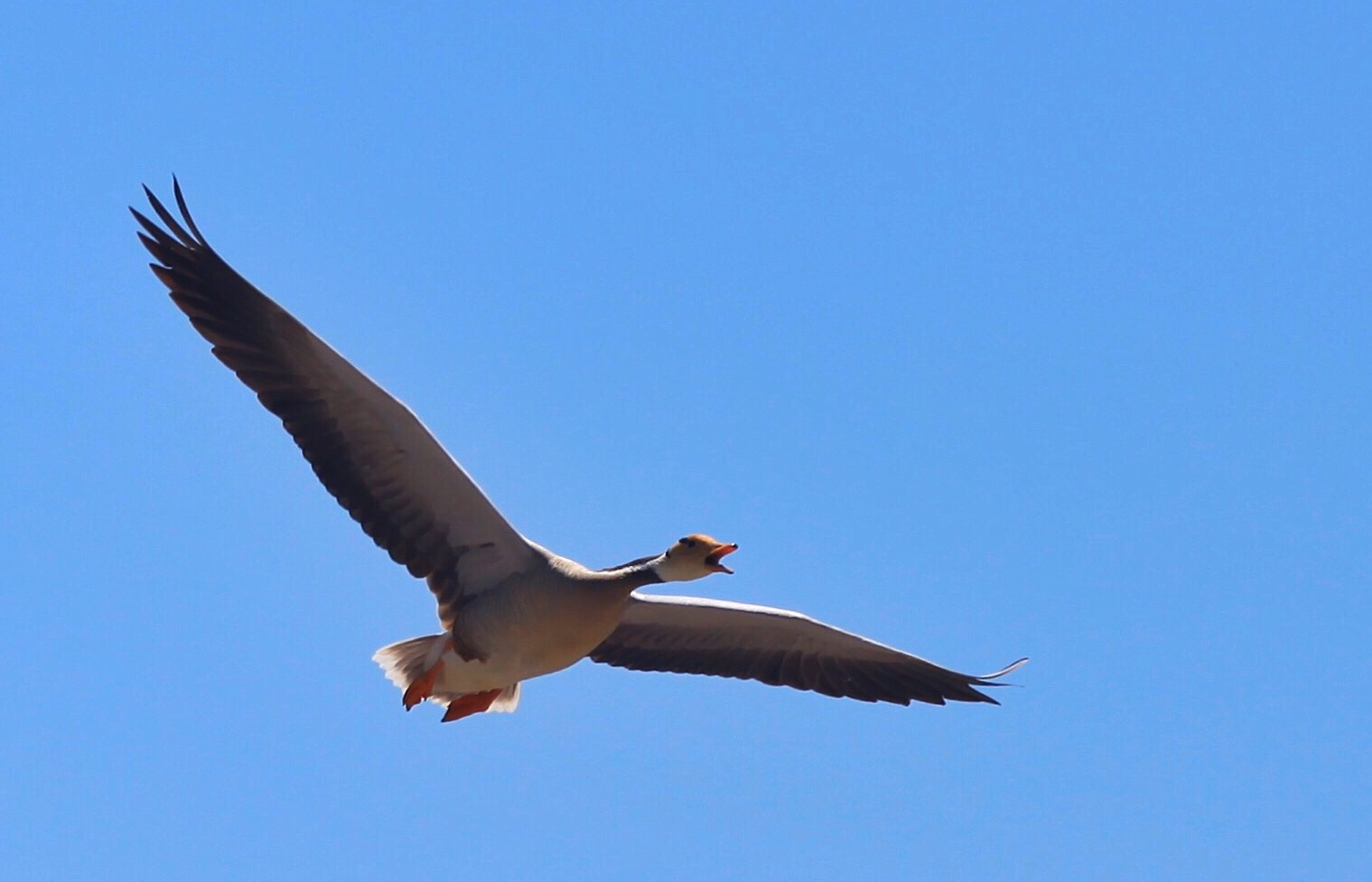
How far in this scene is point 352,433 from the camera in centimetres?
1072

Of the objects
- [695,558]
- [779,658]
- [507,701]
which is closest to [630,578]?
[695,558]

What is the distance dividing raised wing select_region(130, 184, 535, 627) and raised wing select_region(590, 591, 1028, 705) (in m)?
1.50

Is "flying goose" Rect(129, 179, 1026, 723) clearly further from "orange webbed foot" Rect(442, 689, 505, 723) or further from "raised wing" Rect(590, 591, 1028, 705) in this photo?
"raised wing" Rect(590, 591, 1028, 705)

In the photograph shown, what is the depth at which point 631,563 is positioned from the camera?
1059 cm

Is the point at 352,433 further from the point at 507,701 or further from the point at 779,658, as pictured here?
the point at 779,658

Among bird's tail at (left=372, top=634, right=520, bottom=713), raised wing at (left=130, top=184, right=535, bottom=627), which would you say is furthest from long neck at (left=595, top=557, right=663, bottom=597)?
bird's tail at (left=372, top=634, right=520, bottom=713)

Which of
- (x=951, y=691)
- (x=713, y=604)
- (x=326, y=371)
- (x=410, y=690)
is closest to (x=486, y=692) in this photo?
(x=410, y=690)

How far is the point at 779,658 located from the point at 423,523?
279 cm

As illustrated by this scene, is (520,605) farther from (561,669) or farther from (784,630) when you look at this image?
(784,630)

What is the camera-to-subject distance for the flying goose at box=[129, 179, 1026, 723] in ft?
34.1

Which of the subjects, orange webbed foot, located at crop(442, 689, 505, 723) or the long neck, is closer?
the long neck

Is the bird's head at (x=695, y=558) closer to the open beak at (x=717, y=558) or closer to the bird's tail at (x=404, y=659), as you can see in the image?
the open beak at (x=717, y=558)

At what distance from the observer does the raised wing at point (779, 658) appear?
1211 centimetres

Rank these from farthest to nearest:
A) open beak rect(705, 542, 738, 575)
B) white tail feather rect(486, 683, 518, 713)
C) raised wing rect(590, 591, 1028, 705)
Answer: raised wing rect(590, 591, 1028, 705)
white tail feather rect(486, 683, 518, 713)
open beak rect(705, 542, 738, 575)
